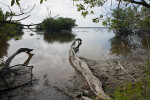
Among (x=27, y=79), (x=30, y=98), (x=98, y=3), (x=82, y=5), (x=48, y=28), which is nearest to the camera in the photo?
(x=98, y=3)

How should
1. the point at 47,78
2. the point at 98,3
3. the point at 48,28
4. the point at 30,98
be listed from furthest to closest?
the point at 48,28
the point at 47,78
the point at 30,98
the point at 98,3

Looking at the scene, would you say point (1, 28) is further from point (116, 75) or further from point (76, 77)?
point (116, 75)

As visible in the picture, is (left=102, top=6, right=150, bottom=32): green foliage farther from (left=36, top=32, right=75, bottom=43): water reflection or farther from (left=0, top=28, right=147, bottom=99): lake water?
(left=36, top=32, right=75, bottom=43): water reflection

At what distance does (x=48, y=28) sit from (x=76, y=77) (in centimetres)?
7090

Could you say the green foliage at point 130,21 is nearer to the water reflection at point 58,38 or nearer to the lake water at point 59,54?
the lake water at point 59,54

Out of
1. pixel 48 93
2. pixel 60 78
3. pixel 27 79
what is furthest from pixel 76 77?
pixel 27 79

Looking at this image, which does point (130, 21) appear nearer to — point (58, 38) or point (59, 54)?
point (59, 54)

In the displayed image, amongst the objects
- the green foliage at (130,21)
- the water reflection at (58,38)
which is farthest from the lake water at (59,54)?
the water reflection at (58,38)

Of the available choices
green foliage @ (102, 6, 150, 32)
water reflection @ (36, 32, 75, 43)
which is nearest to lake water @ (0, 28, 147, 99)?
green foliage @ (102, 6, 150, 32)

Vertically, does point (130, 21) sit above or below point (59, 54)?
above

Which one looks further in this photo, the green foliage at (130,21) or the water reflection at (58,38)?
the water reflection at (58,38)

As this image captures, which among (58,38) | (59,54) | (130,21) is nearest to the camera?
(130,21)

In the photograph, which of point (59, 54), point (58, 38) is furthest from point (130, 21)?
point (58, 38)

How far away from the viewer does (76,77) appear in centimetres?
673
